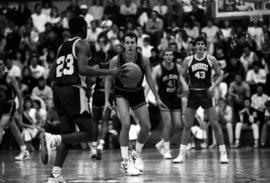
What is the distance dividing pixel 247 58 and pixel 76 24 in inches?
533

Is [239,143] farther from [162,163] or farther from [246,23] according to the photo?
[162,163]

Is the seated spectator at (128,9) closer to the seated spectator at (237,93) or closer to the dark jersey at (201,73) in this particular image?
the seated spectator at (237,93)

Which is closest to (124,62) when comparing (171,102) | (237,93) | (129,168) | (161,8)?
(129,168)

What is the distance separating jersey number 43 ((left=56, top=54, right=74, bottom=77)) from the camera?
362 inches

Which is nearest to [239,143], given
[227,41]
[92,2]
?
[227,41]

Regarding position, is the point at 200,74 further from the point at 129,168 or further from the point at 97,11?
the point at 97,11

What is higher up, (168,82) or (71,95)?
(71,95)

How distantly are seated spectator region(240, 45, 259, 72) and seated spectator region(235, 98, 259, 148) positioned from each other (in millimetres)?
1981

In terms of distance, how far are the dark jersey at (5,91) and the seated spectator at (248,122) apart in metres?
8.09

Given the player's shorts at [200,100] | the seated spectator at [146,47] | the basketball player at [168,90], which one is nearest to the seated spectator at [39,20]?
the seated spectator at [146,47]

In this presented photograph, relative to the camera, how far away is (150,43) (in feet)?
78.0

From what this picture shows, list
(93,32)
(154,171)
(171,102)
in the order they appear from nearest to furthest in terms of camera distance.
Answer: (154,171) < (171,102) < (93,32)

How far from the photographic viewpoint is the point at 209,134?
2088 centimetres

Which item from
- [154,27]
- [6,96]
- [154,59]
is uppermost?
[154,27]
